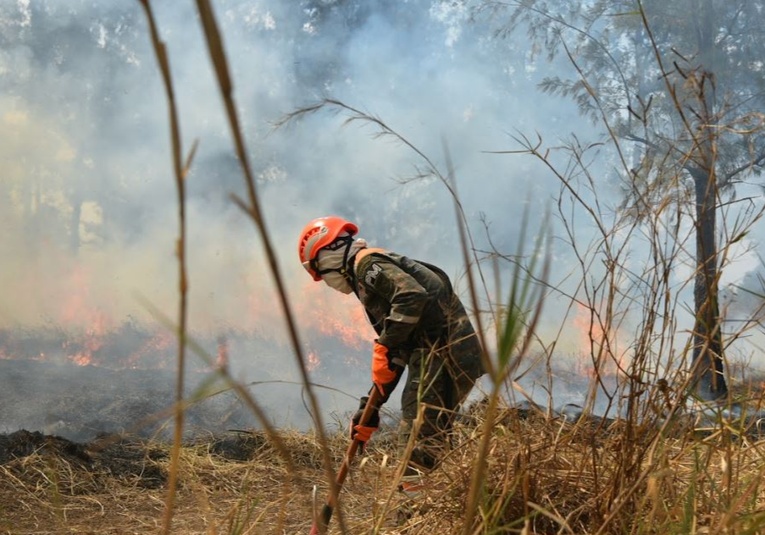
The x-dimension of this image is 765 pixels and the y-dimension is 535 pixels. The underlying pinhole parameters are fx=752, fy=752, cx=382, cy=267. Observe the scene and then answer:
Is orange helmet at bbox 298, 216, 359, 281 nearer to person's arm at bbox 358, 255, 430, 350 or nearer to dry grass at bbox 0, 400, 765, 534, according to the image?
person's arm at bbox 358, 255, 430, 350

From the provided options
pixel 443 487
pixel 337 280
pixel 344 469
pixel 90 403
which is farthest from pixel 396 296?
pixel 90 403

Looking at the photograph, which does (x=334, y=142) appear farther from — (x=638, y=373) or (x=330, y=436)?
(x=638, y=373)

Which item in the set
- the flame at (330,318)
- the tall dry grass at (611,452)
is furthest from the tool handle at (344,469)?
the flame at (330,318)

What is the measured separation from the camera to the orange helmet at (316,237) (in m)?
4.20

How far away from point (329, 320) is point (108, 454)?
721 centimetres

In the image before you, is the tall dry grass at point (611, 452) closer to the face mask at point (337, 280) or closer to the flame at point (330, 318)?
the face mask at point (337, 280)

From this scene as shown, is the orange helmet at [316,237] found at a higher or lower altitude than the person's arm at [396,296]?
higher

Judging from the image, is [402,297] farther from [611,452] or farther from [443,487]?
[611,452]

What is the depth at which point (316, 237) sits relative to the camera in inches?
165

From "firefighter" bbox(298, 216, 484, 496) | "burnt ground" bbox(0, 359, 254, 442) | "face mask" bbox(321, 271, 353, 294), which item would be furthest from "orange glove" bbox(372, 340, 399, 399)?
"burnt ground" bbox(0, 359, 254, 442)

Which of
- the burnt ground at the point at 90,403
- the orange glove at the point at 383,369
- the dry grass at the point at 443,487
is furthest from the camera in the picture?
the burnt ground at the point at 90,403

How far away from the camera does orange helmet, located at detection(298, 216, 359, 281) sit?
4199 millimetres

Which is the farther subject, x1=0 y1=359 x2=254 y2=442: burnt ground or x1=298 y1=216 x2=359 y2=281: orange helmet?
x1=0 y1=359 x2=254 y2=442: burnt ground

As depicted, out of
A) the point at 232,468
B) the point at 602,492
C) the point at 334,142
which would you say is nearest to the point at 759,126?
the point at 602,492
